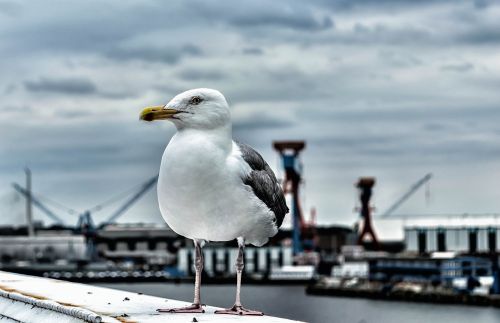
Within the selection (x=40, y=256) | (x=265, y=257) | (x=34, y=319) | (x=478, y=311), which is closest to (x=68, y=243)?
(x=40, y=256)

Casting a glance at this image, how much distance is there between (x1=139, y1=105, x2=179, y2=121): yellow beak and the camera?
10961mm

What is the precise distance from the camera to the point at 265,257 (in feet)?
584

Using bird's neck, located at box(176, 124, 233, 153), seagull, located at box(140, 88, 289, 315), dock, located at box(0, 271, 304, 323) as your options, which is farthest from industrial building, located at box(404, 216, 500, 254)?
bird's neck, located at box(176, 124, 233, 153)

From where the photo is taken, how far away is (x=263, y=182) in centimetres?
1162

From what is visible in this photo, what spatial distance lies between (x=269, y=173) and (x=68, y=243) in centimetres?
18758

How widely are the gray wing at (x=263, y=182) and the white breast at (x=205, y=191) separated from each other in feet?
0.39

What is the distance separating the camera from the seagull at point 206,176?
10.8 m

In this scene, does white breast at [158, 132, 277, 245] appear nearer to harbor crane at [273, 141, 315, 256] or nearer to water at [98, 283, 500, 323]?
water at [98, 283, 500, 323]

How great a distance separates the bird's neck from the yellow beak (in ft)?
0.74

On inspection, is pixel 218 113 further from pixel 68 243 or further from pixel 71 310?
pixel 68 243

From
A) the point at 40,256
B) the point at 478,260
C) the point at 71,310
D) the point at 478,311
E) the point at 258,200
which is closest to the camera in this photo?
the point at 71,310

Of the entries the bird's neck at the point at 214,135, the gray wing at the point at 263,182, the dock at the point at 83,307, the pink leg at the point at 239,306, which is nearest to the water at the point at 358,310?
the dock at the point at 83,307

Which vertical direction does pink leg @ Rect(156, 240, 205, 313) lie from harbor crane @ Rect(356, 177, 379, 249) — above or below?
below

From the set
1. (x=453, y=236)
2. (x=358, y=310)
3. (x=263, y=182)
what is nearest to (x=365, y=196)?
(x=453, y=236)
